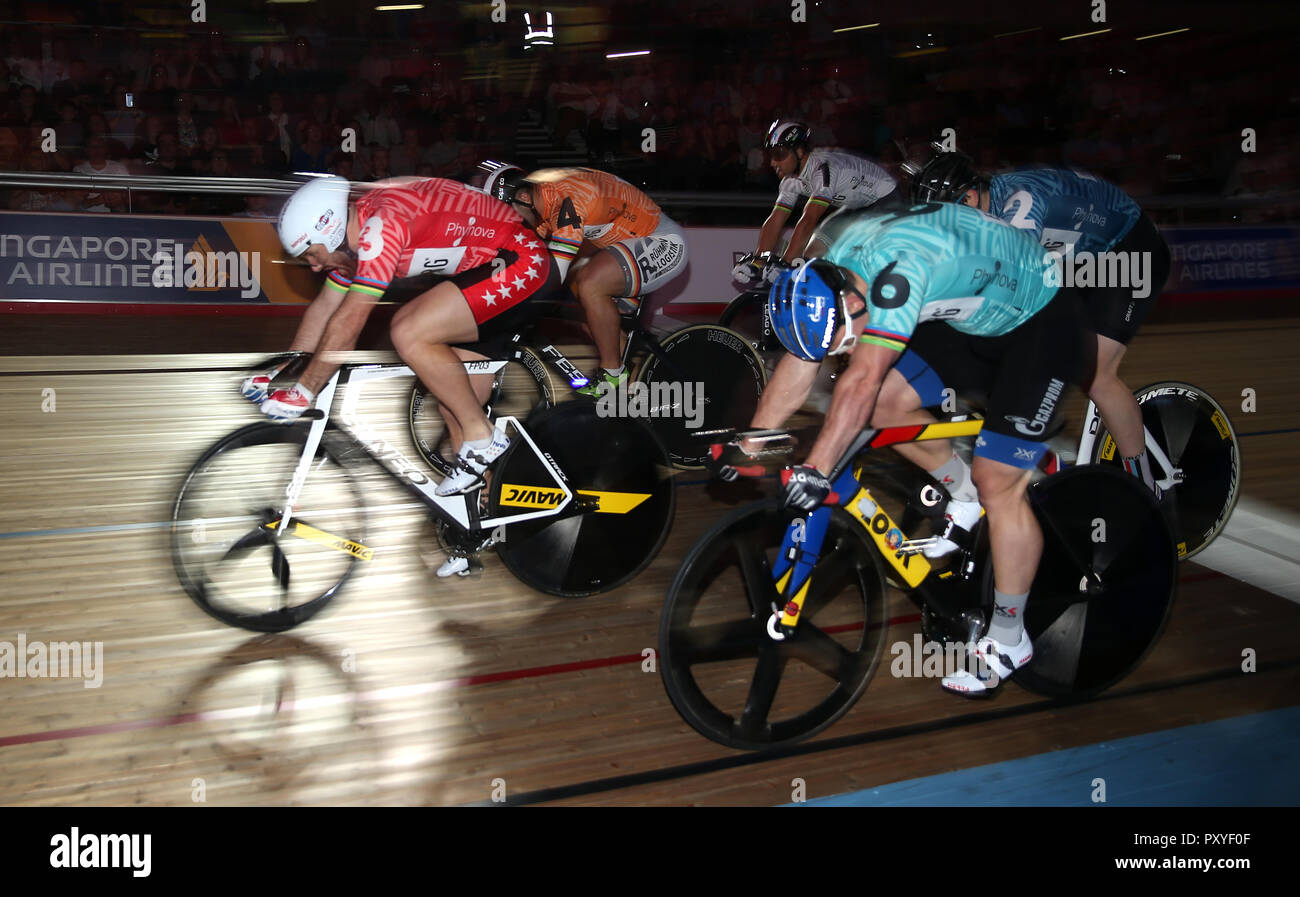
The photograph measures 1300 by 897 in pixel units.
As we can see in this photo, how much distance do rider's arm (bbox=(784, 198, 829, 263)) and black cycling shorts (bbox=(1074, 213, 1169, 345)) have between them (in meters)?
1.72

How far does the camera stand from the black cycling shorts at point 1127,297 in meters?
3.58

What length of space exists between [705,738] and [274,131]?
7527mm

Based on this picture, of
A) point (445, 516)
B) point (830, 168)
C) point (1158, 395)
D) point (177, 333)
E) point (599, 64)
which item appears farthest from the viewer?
point (599, 64)

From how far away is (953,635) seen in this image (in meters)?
2.85

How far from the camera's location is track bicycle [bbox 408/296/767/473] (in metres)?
4.43

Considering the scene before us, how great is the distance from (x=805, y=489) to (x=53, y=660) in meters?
2.19

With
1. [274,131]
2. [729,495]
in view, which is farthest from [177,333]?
[729,495]

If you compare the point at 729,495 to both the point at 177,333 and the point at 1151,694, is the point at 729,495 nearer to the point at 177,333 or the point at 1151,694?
the point at 1151,694

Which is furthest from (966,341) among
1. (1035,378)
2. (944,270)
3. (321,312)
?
(321,312)

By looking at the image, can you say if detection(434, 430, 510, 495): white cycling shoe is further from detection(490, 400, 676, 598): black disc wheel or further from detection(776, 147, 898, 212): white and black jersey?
detection(776, 147, 898, 212): white and black jersey

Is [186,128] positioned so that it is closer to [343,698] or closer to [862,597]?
[343,698]

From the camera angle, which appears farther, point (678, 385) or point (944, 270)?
point (678, 385)

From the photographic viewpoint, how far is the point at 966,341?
3.12 m

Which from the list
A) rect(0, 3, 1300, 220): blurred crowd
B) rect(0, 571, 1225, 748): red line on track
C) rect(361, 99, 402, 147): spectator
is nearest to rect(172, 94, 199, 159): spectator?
rect(0, 3, 1300, 220): blurred crowd
